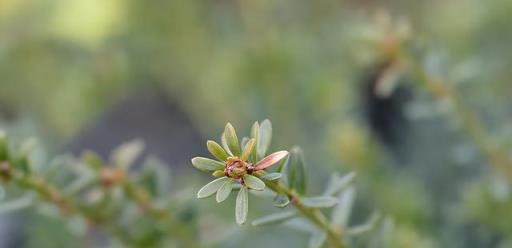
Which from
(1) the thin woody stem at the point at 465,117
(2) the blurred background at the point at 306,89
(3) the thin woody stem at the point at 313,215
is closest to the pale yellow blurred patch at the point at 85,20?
(2) the blurred background at the point at 306,89

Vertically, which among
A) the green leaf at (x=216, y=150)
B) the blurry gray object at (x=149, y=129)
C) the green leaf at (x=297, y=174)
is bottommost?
the green leaf at (x=216, y=150)

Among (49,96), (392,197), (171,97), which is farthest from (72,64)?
(392,197)

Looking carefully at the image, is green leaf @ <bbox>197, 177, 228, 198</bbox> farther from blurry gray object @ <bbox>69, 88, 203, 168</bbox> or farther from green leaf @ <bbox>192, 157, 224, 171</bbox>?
blurry gray object @ <bbox>69, 88, 203, 168</bbox>

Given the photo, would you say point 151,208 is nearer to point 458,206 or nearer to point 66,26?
point 458,206

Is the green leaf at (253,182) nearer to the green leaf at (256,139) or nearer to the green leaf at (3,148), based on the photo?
the green leaf at (256,139)

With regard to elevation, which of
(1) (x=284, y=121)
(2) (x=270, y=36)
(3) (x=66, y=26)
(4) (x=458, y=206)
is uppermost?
(3) (x=66, y=26)

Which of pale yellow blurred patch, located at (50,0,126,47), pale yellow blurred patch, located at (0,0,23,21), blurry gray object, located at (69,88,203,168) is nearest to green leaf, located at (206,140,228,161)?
pale yellow blurred patch, located at (50,0,126,47)
